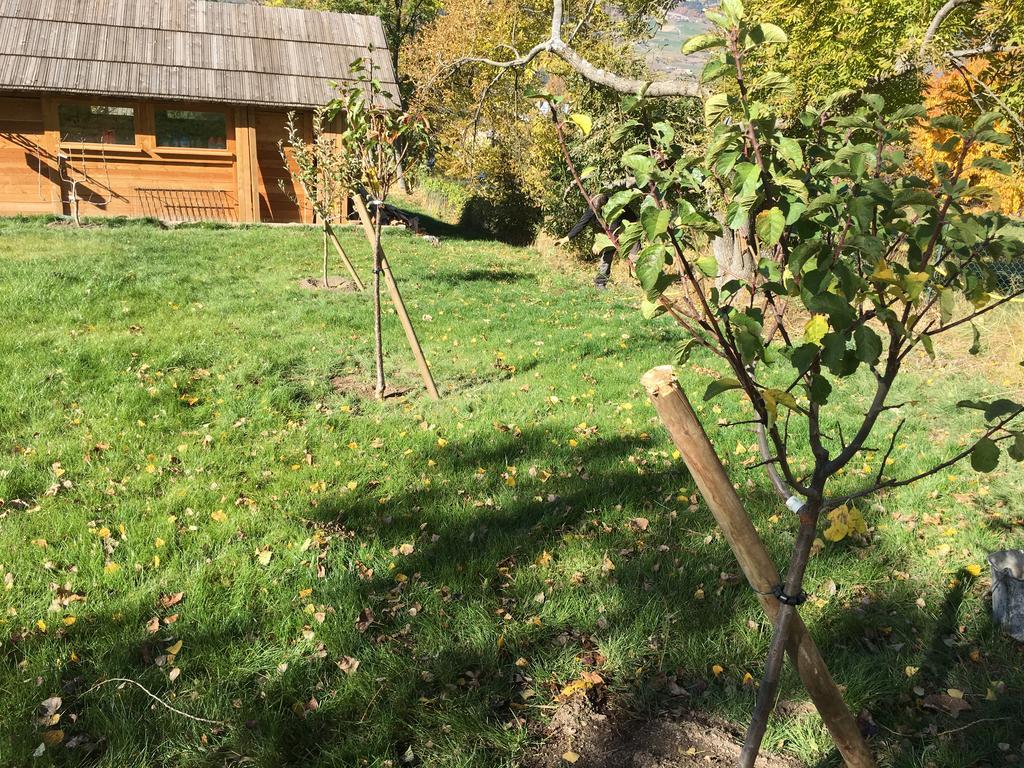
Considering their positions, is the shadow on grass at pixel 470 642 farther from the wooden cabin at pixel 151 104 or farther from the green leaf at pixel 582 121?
the wooden cabin at pixel 151 104

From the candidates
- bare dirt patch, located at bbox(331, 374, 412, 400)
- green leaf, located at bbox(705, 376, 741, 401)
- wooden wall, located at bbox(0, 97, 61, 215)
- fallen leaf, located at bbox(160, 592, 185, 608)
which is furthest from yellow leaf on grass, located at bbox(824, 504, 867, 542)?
wooden wall, located at bbox(0, 97, 61, 215)

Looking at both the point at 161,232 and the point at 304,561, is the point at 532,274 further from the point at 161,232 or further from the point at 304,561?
the point at 304,561

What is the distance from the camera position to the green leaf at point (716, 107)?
5.04 ft

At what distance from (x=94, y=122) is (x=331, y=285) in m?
10.4

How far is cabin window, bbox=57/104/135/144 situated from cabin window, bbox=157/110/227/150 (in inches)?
27.4

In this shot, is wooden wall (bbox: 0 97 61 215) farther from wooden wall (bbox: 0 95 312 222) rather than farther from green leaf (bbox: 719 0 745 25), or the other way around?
green leaf (bbox: 719 0 745 25)

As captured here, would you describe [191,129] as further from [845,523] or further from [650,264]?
[845,523]

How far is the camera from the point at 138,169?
657 inches

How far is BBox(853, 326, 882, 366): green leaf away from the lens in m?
1.49

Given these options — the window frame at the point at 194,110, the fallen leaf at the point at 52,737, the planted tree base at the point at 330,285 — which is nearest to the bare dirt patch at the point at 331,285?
the planted tree base at the point at 330,285

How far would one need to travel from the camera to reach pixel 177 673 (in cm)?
281

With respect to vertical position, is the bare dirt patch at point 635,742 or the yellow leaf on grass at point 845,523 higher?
the yellow leaf on grass at point 845,523

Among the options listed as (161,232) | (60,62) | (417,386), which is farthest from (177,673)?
(60,62)

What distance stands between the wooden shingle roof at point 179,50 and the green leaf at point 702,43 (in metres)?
15.0
